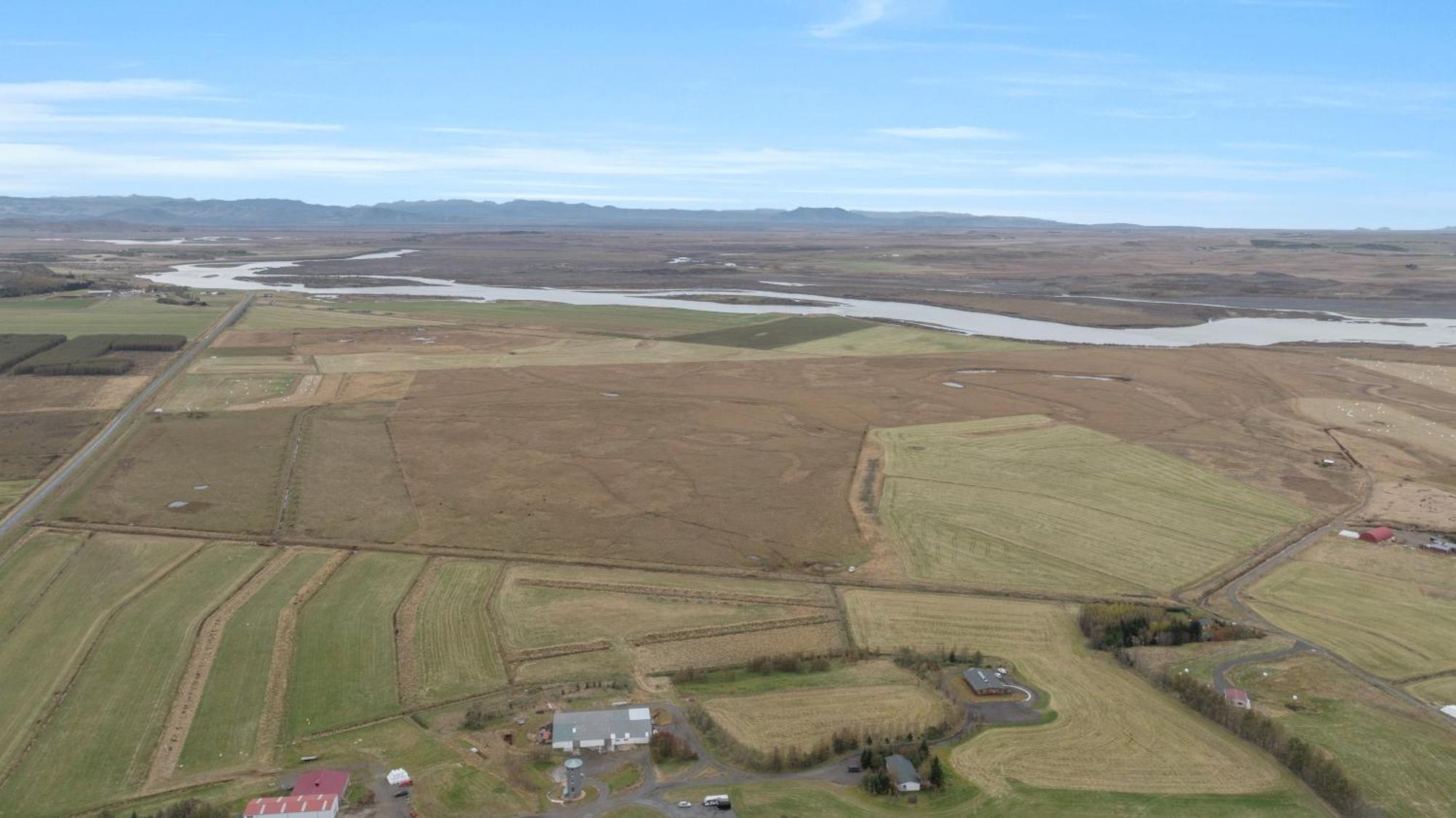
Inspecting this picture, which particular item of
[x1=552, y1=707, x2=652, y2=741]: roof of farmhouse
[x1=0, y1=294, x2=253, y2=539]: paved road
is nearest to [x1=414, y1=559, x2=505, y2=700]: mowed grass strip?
[x1=552, y1=707, x2=652, y2=741]: roof of farmhouse

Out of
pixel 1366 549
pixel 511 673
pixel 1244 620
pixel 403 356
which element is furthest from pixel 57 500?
pixel 1366 549

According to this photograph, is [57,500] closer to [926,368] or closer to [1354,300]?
[926,368]

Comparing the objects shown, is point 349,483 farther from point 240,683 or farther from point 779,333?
point 779,333

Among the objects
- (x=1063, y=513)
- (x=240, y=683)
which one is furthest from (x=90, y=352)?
(x=1063, y=513)

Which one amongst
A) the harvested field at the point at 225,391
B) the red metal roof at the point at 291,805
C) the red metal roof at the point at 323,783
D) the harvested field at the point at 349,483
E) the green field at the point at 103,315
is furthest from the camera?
the green field at the point at 103,315

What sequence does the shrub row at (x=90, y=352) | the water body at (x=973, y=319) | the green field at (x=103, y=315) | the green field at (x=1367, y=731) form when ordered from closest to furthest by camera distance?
the green field at (x=1367, y=731) → the shrub row at (x=90, y=352) → the green field at (x=103, y=315) → the water body at (x=973, y=319)

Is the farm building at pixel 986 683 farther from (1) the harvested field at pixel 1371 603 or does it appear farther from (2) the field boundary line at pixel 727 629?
(1) the harvested field at pixel 1371 603

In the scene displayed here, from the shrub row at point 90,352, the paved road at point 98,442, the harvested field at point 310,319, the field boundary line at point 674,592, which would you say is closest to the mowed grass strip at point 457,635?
the field boundary line at point 674,592
